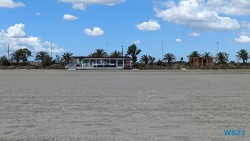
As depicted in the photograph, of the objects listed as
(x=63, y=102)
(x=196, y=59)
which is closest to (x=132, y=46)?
(x=196, y=59)

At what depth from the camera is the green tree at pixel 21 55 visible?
124312 mm

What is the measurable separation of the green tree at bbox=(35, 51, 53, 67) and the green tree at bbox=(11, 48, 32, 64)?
10.9ft

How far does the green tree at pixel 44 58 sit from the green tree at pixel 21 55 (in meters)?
3.33

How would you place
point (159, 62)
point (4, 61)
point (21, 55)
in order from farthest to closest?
point (21, 55)
point (159, 62)
point (4, 61)

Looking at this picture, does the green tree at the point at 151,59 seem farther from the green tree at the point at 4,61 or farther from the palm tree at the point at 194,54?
the green tree at the point at 4,61

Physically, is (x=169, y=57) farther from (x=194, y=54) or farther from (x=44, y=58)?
(x=44, y=58)

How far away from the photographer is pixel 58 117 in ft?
38.5

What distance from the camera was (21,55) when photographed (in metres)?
125

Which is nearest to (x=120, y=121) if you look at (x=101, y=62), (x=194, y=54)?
(x=101, y=62)

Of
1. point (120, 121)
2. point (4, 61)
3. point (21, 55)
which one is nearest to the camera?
point (120, 121)

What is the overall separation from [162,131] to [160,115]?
273 centimetres

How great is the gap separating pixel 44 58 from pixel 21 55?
35.5 ft

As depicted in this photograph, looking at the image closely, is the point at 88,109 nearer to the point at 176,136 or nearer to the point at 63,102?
the point at 63,102

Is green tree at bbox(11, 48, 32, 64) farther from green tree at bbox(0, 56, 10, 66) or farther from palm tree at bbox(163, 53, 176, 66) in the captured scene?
palm tree at bbox(163, 53, 176, 66)
